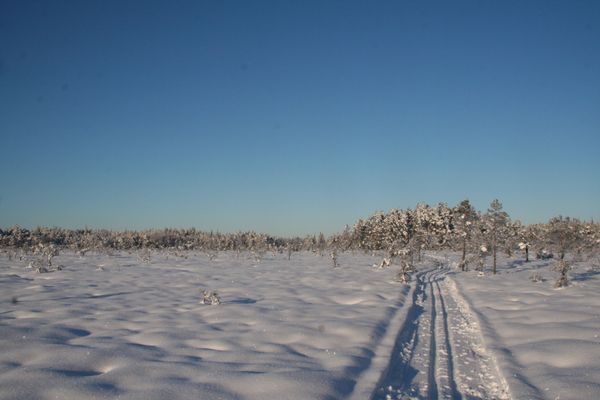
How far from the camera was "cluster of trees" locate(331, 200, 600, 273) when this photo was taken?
1191 inches

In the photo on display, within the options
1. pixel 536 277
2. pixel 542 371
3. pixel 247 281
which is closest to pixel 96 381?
pixel 542 371

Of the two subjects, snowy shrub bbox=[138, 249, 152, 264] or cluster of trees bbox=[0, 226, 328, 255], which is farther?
cluster of trees bbox=[0, 226, 328, 255]

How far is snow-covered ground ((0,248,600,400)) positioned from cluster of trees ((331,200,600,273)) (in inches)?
522

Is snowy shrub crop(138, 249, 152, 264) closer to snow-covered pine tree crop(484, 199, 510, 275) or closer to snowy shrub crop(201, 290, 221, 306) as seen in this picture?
snowy shrub crop(201, 290, 221, 306)

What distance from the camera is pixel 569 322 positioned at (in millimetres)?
12133

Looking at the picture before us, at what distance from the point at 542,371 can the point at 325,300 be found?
940 centimetres

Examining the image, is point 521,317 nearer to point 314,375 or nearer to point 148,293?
point 314,375

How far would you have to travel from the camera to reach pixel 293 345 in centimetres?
979

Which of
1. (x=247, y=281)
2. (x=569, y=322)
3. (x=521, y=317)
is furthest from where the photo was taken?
(x=247, y=281)

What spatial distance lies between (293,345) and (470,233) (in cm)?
2957

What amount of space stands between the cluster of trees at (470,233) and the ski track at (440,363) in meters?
14.6

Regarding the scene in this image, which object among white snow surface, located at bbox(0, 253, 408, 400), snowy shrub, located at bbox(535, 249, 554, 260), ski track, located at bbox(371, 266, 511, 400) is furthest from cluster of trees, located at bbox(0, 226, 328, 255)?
ski track, located at bbox(371, 266, 511, 400)

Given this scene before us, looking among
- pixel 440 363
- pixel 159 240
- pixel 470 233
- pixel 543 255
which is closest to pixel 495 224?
pixel 470 233

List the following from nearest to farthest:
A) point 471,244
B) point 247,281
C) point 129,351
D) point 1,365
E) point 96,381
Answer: point 96,381, point 1,365, point 129,351, point 247,281, point 471,244
